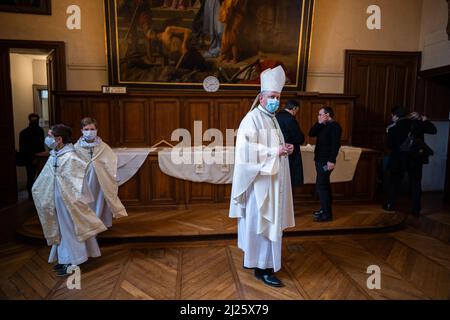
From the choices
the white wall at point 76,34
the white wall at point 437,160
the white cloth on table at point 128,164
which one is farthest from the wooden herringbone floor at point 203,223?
the white wall at point 76,34

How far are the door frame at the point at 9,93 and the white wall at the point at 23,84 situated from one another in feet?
5.09

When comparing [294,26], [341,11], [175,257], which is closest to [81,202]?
[175,257]

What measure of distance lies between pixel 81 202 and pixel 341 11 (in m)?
5.88

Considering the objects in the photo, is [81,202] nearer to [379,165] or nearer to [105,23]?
[105,23]

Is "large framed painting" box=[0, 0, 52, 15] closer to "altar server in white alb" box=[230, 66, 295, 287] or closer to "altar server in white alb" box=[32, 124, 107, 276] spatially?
"altar server in white alb" box=[32, 124, 107, 276]

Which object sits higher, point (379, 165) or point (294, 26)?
point (294, 26)

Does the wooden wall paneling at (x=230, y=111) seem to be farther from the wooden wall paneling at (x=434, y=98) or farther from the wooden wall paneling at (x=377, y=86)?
the wooden wall paneling at (x=434, y=98)

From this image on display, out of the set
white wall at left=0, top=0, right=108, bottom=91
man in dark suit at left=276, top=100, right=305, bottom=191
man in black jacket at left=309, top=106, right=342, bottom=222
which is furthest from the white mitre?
white wall at left=0, top=0, right=108, bottom=91

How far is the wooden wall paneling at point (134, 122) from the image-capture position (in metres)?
5.61

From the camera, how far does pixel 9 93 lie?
18.6 feet

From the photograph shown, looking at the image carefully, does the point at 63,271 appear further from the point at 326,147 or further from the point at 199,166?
the point at 326,147

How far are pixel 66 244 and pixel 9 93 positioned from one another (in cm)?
387

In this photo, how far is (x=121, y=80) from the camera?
18.9 ft

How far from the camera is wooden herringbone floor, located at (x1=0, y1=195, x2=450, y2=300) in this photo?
2.86 metres
